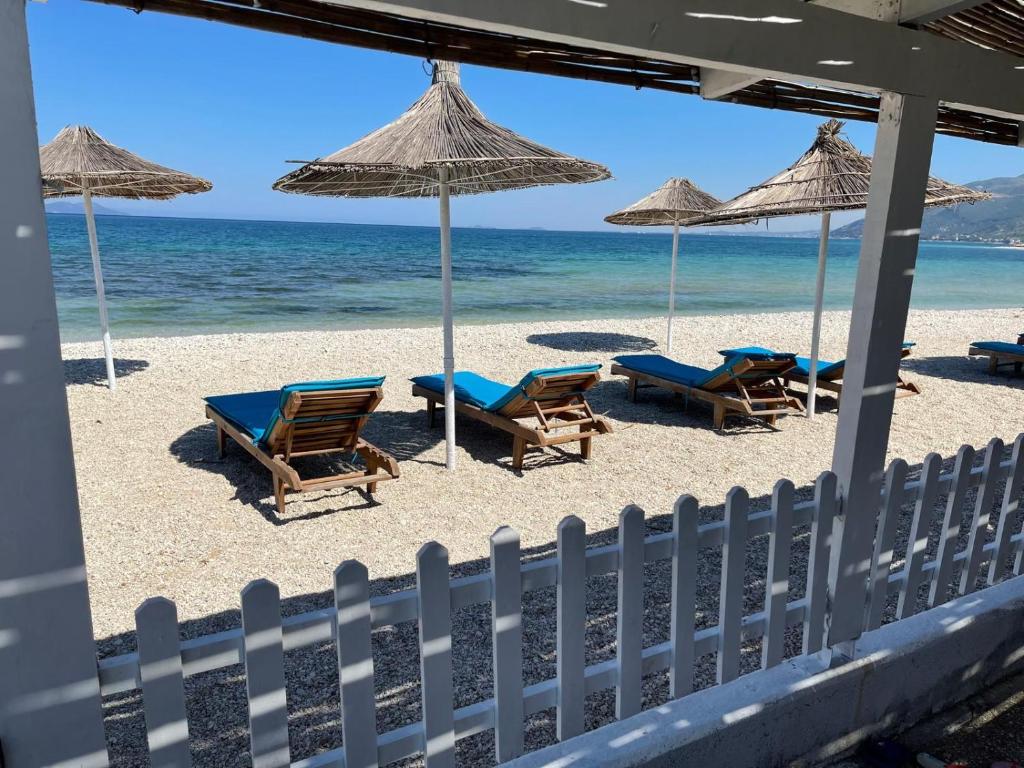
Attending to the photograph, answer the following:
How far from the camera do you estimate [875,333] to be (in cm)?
215

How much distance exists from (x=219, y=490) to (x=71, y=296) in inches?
779

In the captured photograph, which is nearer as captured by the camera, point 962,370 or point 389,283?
point 962,370

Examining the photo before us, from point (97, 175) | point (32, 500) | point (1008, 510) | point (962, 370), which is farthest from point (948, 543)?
point (962, 370)

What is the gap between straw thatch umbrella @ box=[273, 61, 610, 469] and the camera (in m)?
4.36

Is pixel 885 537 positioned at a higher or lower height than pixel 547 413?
higher

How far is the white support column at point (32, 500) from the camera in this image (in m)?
1.10

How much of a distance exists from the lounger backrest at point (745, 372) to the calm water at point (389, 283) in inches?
500

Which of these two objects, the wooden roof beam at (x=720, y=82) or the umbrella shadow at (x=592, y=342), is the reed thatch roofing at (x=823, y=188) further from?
the wooden roof beam at (x=720, y=82)

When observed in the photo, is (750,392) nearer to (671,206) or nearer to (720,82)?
(671,206)

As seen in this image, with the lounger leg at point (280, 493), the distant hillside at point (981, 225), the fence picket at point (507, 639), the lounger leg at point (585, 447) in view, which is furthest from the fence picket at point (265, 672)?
the distant hillside at point (981, 225)

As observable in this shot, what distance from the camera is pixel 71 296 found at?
20.5m

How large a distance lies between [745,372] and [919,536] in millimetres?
3910

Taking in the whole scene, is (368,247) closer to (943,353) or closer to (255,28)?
(943,353)

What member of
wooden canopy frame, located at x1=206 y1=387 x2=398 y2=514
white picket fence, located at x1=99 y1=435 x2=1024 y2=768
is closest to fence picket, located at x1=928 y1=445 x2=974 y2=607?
white picket fence, located at x1=99 y1=435 x2=1024 y2=768
